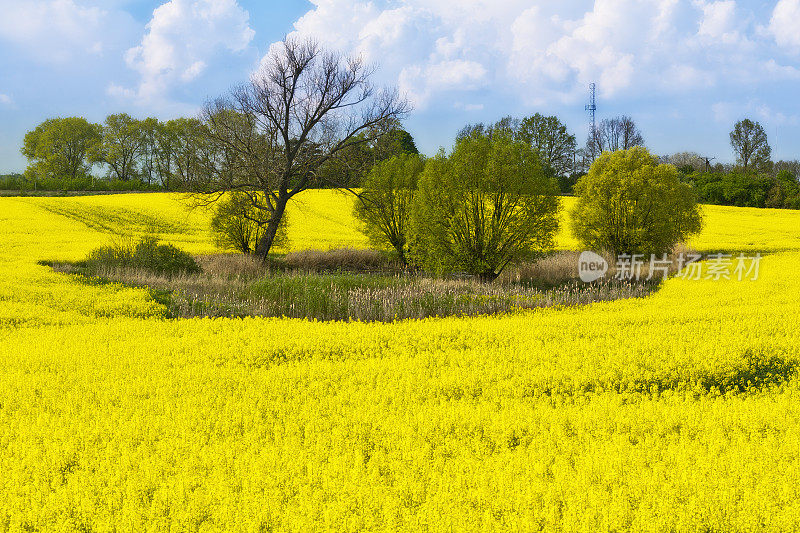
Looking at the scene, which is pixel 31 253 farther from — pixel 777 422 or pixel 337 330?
pixel 777 422

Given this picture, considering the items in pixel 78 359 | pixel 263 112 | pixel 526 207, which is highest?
pixel 263 112

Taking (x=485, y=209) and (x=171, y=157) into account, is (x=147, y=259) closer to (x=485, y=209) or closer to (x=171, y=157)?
(x=485, y=209)

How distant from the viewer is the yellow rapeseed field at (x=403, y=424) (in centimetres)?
393

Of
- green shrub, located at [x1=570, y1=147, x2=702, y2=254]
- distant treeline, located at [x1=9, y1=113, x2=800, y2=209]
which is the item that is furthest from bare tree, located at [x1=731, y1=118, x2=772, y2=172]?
green shrub, located at [x1=570, y1=147, x2=702, y2=254]

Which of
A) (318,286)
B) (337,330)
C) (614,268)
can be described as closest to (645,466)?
(337,330)

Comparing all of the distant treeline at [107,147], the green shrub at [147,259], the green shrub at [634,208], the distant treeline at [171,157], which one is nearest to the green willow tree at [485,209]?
the green shrub at [634,208]

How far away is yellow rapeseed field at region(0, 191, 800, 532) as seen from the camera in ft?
12.9

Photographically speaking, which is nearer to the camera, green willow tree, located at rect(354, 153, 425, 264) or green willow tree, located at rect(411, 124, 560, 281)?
green willow tree, located at rect(411, 124, 560, 281)

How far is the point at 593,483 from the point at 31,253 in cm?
2471

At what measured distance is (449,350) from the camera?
8539 mm

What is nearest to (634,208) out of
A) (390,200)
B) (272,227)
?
(390,200)

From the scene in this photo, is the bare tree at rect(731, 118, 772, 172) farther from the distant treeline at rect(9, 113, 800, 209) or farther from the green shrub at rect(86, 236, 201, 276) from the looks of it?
the green shrub at rect(86, 236, 201, 276)

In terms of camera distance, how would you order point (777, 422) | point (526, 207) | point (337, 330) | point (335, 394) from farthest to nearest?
point (526, 207) → point (337, 330) → point (335, 394) → point (777, 422)

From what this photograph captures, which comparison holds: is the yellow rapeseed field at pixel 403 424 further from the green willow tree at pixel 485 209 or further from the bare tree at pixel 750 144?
the bare tree at pixel 750 144
